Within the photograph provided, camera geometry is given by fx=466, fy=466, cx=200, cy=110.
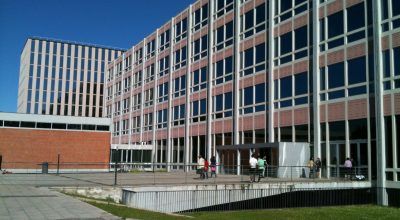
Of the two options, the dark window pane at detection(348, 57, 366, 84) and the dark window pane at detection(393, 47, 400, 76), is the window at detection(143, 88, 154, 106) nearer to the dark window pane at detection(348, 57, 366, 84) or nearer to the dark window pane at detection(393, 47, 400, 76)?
the dark window pane at detection(348, 57, 366, 84)

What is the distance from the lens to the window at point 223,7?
4133 centimetres

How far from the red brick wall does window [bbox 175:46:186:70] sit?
444 inches

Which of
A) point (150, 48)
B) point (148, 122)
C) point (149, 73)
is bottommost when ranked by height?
point (148, 122)

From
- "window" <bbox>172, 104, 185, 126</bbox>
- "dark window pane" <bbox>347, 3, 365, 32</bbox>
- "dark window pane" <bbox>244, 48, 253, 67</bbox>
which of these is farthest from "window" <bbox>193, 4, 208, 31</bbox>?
"dark window pane" <bbox>347, 3, 365, 32</bbox>

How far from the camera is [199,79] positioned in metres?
45.4

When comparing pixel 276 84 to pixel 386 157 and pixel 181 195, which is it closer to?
pixel 386 157

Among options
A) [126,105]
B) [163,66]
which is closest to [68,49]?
[126,105]

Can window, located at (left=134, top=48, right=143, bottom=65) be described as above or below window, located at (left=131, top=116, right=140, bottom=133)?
above

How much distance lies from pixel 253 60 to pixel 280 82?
4313 millimetres

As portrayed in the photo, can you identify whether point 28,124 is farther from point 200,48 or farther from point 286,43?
point 286,43

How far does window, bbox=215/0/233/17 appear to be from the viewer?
41334 mm

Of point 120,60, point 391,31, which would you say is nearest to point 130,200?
point 391,31

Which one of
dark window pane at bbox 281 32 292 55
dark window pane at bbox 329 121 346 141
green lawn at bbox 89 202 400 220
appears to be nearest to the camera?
green lawn at bbox 89 202 400 220

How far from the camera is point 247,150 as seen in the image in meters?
34.5
